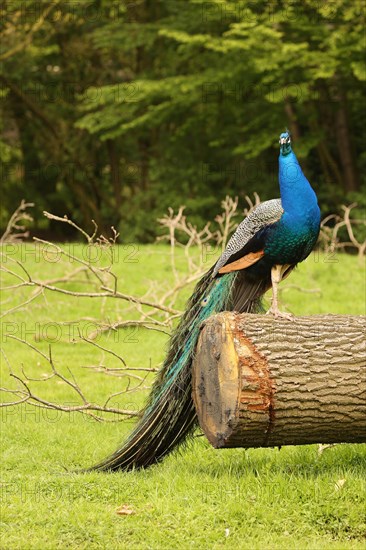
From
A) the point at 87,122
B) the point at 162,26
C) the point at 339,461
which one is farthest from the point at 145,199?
the point at 339,461

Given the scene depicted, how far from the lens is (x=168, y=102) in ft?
61.7

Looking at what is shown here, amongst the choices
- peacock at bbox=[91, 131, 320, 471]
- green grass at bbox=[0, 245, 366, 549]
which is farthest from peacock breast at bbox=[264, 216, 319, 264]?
green grass at bbox=[0, 245, 366, 549]

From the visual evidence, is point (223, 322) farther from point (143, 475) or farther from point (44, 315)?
point (44, 315)

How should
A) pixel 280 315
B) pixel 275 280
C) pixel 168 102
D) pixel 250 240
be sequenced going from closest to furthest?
pixel 280 315 < pixel 250 240 < pixel 275 280 < pixel 168 102

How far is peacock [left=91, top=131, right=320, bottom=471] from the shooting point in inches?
191

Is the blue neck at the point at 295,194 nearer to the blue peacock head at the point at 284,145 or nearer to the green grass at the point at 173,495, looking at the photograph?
the blue peacock head at the point at 284,145

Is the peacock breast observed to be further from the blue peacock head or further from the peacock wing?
the blue peacock head

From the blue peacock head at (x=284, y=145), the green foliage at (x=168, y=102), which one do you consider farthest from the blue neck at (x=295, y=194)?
the green foliage at (x=168, y=102)

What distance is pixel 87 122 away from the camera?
19688mm

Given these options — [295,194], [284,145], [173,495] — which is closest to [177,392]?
[173,495]

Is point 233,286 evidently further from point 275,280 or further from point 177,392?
point 177,392

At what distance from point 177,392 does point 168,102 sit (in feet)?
47.6

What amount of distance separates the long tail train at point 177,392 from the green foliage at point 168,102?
11.6 meters

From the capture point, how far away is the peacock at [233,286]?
485 centimetres
